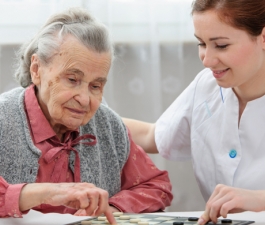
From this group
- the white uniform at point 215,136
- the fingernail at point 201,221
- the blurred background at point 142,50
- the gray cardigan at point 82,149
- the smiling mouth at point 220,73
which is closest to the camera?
the fingernail at point 201,221

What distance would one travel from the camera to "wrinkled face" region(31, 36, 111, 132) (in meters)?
1.60

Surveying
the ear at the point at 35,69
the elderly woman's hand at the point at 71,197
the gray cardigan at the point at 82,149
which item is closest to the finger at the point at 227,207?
the elderly woman's hand at the point at 71,197

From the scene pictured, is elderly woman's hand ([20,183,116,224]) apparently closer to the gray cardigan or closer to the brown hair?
the gray cardigan

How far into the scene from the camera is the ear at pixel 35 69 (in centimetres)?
166

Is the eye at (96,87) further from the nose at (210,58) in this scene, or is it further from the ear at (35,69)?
the nose at (210,58)

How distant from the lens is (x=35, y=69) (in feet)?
5.48

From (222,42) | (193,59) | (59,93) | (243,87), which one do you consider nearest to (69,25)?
(59,93)

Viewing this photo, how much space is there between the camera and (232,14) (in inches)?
63.5

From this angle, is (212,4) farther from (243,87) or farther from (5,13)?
(5,13)

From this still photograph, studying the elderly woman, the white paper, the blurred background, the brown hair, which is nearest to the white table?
the white paper

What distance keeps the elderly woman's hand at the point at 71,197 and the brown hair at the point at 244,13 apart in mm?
651

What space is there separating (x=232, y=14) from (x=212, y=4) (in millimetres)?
74

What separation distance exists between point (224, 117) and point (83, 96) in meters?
0.52

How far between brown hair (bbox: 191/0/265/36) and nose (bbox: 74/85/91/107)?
45 centimetres
